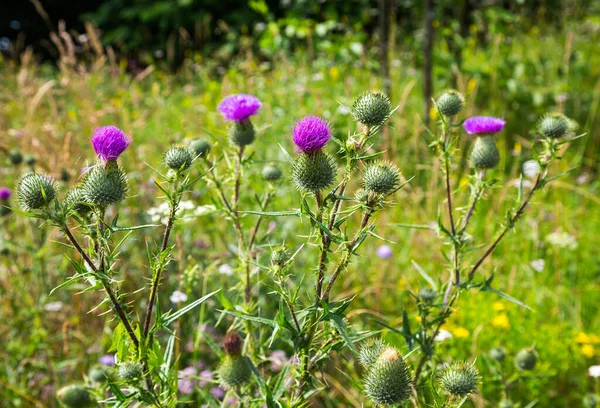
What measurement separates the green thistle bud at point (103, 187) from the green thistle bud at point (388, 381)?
2.47 feet

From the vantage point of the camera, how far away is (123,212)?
3.61 m

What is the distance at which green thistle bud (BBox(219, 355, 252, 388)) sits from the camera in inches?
65.7

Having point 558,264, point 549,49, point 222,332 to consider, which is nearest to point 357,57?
point 549,49

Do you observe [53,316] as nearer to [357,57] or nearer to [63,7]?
[357,57]

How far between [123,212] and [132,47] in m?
10.1

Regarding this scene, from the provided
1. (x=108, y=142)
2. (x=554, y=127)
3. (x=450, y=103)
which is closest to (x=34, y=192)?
(x=108, y=142)

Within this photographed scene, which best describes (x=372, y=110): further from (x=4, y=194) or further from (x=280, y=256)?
(x=4, y=194)

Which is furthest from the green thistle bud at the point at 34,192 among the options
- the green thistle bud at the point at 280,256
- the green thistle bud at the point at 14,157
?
the green thistle bud at the point at 14,157

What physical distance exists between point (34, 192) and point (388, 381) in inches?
37.1

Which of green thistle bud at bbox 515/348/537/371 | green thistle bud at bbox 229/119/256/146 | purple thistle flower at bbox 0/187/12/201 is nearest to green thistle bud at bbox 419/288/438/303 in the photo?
green thistle bud at bbox 515/348/537/371

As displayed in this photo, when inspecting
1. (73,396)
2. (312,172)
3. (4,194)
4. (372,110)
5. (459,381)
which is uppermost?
(372,110)

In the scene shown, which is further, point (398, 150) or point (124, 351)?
point (398, 150)

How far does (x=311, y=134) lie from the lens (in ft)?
4.51

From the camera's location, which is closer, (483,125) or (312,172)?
(312,172)
